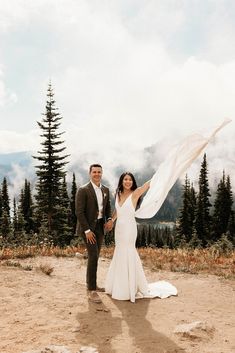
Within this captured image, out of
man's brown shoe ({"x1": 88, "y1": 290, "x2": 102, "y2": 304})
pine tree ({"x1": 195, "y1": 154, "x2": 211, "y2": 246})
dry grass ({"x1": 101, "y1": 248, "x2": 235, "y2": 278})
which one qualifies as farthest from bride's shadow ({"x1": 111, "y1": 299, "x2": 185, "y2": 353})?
pine tree ({"x1": 195, "y1": 154, "x2": 211, "y2": 246})

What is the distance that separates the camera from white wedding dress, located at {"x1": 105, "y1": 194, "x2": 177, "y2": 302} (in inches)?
308

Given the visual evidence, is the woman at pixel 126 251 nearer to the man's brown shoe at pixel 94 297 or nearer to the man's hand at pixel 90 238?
the man's brown shoe at pixel 94 297

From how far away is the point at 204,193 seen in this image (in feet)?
214

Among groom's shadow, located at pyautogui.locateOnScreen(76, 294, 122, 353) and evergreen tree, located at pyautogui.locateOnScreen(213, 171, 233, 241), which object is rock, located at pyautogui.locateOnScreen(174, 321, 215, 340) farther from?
evergreen tree, located at pyautogui.locateOnScreen(213, 171, 233, 241)

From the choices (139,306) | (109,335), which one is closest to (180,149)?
(139,306)

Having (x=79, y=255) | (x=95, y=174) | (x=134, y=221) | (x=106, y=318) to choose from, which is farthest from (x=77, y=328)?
(x=79, y=255)

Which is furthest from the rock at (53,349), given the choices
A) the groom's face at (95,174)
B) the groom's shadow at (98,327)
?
the groom's face at (95,174)

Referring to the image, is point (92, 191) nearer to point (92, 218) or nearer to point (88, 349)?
point (92, 218)

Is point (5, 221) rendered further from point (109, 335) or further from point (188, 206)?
point (109, 335)

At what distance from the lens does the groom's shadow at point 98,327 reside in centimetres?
546

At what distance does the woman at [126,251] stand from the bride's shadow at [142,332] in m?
0.36

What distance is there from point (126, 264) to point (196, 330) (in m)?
2.27

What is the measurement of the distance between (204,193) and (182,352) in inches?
2418

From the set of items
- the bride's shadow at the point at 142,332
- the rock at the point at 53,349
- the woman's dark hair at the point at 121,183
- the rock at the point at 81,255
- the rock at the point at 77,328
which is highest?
the woman's dark hair at the point at 121,183
